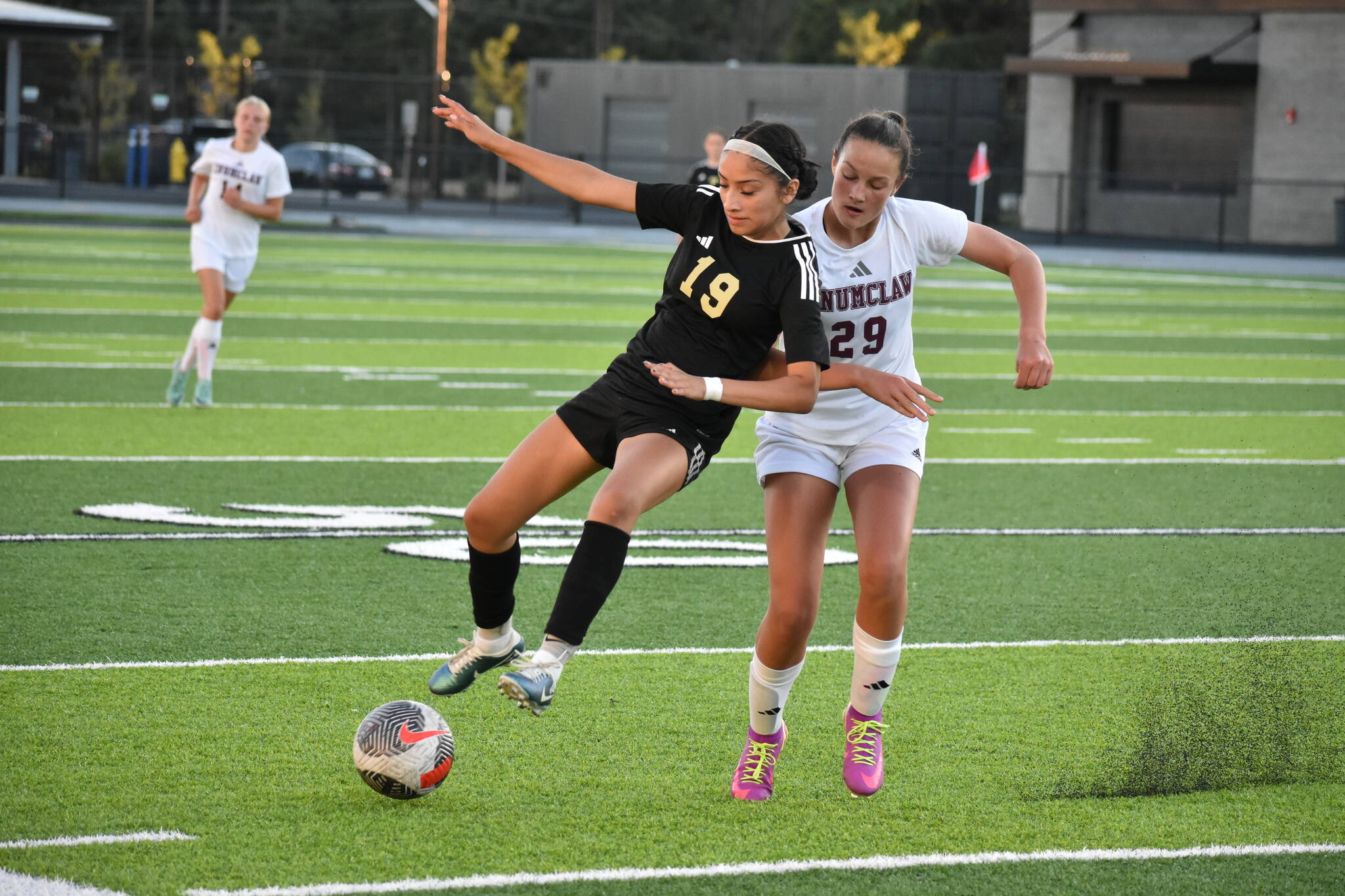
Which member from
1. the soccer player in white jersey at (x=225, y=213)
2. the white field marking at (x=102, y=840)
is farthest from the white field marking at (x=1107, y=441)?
the white field marking at (x=102, y=840)

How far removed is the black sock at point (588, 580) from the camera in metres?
4.41

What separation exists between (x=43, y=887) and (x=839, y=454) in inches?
93.8

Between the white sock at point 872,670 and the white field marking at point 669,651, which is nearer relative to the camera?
the white sock at point 872,670

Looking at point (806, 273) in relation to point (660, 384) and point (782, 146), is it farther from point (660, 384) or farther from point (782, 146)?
point (660, 384)

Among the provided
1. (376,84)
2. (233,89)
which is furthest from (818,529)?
(376,84)

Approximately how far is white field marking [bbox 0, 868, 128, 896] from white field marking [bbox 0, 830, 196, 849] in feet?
0.61

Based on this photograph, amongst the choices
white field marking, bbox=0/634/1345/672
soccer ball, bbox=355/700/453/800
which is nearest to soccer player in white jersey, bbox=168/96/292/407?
white field marking, bbox=0/634/1345/672

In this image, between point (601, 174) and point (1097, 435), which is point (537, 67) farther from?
point (601, 174)

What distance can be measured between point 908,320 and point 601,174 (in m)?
1.02

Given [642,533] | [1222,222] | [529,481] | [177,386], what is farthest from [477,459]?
[1222,222]

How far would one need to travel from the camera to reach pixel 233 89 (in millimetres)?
55438

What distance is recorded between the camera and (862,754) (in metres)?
4.55

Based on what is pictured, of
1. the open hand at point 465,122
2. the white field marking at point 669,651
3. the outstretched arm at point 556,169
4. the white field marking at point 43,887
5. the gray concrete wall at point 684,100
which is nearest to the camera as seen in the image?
the white field marking at point 43,887

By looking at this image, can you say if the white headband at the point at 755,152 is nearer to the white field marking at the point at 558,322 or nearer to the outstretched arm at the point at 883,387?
the outstretched arm at the point at 883,387
